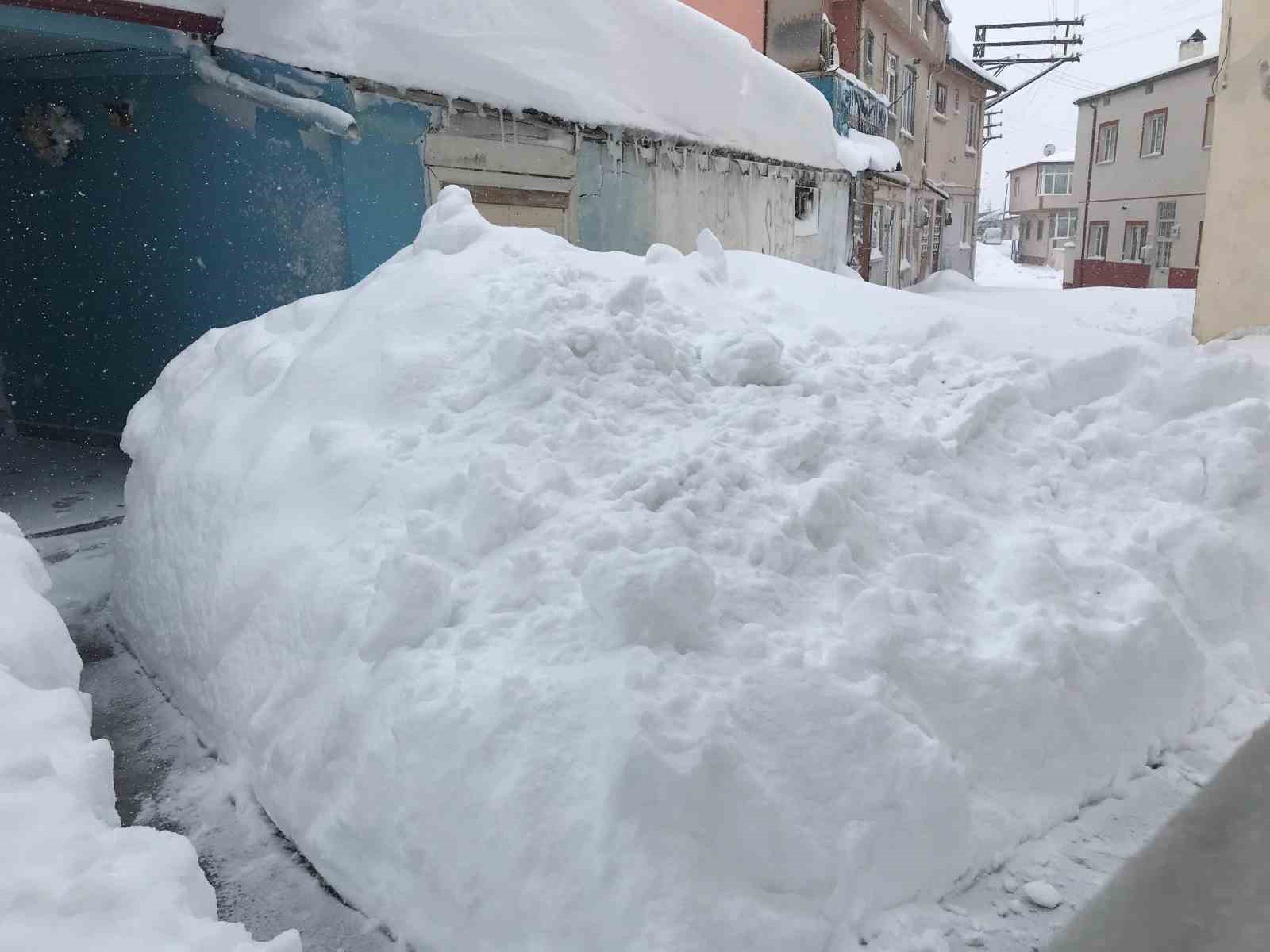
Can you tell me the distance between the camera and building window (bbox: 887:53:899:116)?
17031 millimetres

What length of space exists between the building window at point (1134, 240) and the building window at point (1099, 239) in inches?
33.3

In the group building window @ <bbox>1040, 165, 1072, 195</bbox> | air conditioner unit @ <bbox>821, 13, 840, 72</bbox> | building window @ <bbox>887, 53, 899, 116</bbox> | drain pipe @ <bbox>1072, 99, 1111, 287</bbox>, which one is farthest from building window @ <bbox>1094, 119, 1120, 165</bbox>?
building window @ <bbox>1040, 165, 1072, 195</bbox>

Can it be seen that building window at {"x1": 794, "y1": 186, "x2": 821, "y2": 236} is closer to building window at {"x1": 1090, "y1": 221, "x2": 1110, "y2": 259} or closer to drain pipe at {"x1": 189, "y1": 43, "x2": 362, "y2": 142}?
drain pipe at {"x1": 189, "y1": 43, "x2": 362, "y2": 142}

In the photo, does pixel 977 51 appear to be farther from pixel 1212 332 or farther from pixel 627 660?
pixel 627 660

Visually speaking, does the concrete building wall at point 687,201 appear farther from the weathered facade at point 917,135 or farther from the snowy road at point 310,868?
the snowy road at point 310,868

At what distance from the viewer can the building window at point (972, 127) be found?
22266 millimetres

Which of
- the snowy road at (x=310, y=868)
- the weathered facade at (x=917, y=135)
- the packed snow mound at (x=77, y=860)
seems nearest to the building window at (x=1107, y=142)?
the weathered facade at (x=917, y=135)

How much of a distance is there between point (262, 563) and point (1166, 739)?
285 centimetres

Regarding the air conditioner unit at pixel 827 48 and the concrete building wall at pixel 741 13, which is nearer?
the concrete building wall at pixel 741 13

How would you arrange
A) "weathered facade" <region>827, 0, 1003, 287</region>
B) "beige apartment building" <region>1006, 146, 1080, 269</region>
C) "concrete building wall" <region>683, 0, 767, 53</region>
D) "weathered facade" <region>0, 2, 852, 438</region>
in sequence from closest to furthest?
"weathered facade" <region>0, 2, 852, 438</region>, "concrete building wall" <region>683, 0, 767, 53</region>, "weathered facade" <region>827, 0, 1003, 287</region>, "beige apartment building" <region>1006, 146, 1080, 269</region>

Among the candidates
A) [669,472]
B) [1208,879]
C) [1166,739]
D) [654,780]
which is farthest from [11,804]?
[1166,739]

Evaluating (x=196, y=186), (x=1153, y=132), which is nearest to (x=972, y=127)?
(x=1153, y=132)

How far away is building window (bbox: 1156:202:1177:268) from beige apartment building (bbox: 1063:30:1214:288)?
2 cm

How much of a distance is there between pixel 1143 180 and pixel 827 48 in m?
11.5
